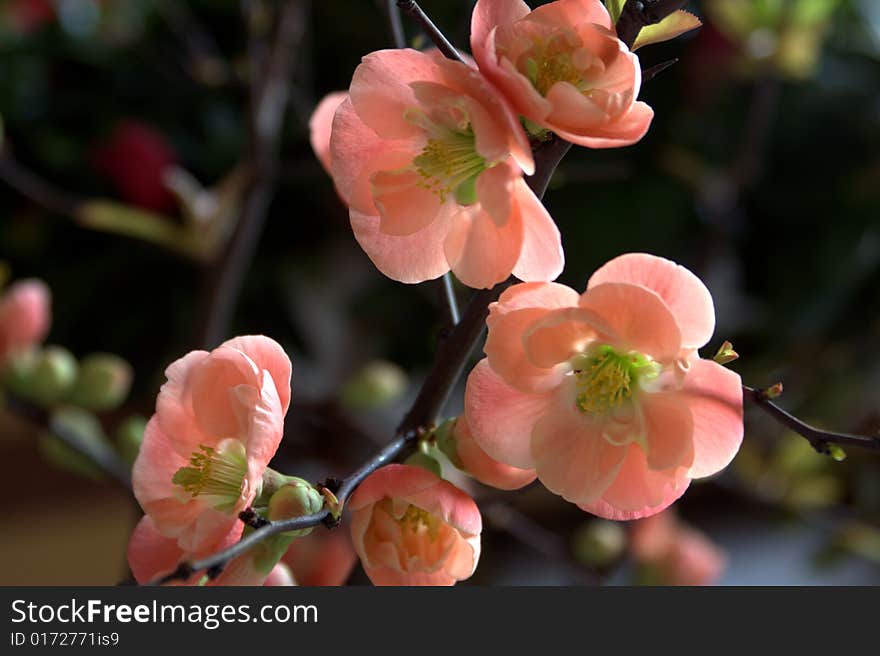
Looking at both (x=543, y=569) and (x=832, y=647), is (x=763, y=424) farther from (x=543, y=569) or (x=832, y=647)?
(x=832, y=647)

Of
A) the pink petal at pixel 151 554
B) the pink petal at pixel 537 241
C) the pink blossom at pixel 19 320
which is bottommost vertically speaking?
the pink blossom at pixel 19 320

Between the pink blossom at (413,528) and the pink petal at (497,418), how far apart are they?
0.01 metres

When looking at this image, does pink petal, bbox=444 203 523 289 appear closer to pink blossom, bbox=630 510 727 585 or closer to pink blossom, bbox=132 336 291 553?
pink blossom, bbox=132 336 291 553

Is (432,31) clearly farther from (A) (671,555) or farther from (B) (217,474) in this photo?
(A) (671,555)

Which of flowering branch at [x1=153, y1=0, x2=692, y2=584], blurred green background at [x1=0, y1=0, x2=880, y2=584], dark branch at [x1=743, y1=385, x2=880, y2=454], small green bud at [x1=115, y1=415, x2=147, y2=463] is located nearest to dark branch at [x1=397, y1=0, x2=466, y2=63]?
flowering branch at [x1=153, y1=0, x2=692, y2=584]

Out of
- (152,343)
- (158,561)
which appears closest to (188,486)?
(158,561)

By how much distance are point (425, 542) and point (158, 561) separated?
66 mm

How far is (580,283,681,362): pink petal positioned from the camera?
19 cm

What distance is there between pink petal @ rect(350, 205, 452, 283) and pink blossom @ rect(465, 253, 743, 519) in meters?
0.03

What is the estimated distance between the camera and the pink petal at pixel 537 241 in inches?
7.9

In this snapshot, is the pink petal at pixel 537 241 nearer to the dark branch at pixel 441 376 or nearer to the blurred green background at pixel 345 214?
the dark branch at pixel 441 376

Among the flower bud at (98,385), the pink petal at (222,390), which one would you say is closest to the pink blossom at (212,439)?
the pink petal at (222,390)

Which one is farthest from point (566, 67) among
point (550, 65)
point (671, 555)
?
point (671, 555)

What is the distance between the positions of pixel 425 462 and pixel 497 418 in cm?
3
